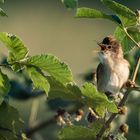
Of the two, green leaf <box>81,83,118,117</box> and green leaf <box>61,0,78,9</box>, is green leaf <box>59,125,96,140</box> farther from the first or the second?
green leaf <box>61,0,78,9</box>

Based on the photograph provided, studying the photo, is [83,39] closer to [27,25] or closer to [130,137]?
[27,25]

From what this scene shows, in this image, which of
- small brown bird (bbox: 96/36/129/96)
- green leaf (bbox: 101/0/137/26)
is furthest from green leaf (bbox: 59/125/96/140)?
small brown bird (bbox: 96/36/129/96)

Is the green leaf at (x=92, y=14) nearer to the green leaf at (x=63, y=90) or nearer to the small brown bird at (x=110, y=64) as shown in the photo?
the green leaf at (x=63, y=90)

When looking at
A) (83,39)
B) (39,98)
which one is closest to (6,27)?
(83,39)

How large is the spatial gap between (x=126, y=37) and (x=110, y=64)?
2.08 meters

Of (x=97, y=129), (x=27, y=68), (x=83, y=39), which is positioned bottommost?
(x=83, y=39)

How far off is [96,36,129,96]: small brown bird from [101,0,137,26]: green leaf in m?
1.74

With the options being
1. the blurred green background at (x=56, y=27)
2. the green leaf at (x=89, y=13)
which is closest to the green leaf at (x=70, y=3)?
the green leaf at (x=89, y=13)

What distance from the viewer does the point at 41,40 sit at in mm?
12031

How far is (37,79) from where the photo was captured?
1868 millimetres

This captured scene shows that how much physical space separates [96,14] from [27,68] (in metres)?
0.25

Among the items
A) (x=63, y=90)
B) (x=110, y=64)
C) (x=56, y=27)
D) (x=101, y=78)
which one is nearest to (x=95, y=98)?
(x=63, y=90)

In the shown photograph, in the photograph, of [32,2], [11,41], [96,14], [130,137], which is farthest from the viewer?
[32,2]

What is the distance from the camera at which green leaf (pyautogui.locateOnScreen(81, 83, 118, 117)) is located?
1928mm
